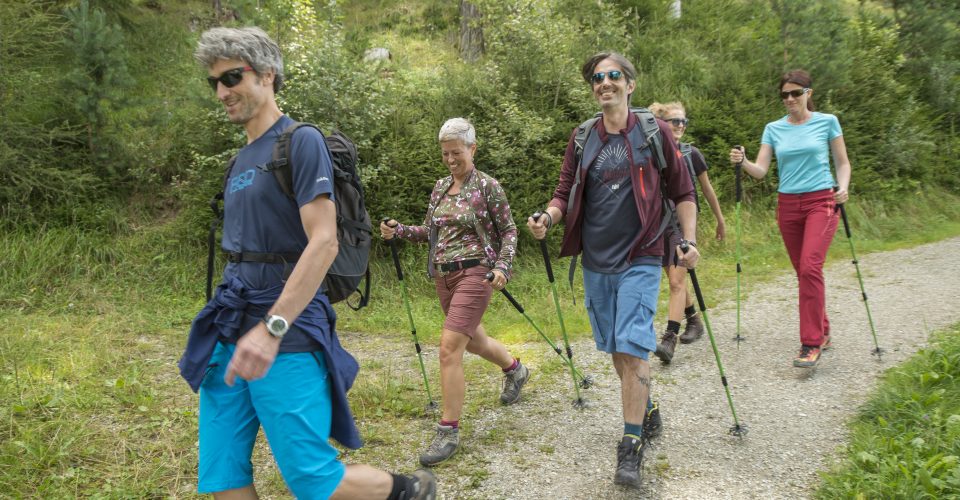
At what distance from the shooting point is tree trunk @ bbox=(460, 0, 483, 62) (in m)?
13.8

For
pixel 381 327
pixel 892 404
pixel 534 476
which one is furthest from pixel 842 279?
pixel 534 476

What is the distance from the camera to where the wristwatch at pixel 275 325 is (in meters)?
2.25

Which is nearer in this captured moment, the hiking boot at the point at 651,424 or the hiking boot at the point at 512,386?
the hiking boot at the point at 651,424

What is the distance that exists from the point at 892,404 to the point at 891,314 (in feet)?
10.8

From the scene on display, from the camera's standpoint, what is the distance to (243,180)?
257 centimetres

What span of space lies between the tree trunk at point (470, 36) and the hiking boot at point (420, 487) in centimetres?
1187

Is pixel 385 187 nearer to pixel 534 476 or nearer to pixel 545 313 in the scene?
pixel 545 313

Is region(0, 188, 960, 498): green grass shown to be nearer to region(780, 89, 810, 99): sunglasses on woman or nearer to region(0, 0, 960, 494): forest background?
region(0, 0, 960, 494): forest background

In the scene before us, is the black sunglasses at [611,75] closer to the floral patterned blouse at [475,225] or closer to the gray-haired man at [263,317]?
the floral patterned blouse at [475,225]

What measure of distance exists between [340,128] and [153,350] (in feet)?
12.1

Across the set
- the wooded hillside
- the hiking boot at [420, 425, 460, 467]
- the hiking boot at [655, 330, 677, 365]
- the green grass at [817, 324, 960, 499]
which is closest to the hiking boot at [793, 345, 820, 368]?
the green grass at [817, 324, 960, 499]

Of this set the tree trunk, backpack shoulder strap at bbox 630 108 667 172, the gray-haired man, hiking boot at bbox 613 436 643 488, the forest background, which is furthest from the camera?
the tree trunk

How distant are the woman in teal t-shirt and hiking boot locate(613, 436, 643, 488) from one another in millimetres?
2388

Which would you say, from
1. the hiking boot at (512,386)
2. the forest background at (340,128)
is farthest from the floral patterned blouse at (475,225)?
the forest background at (340,128)
